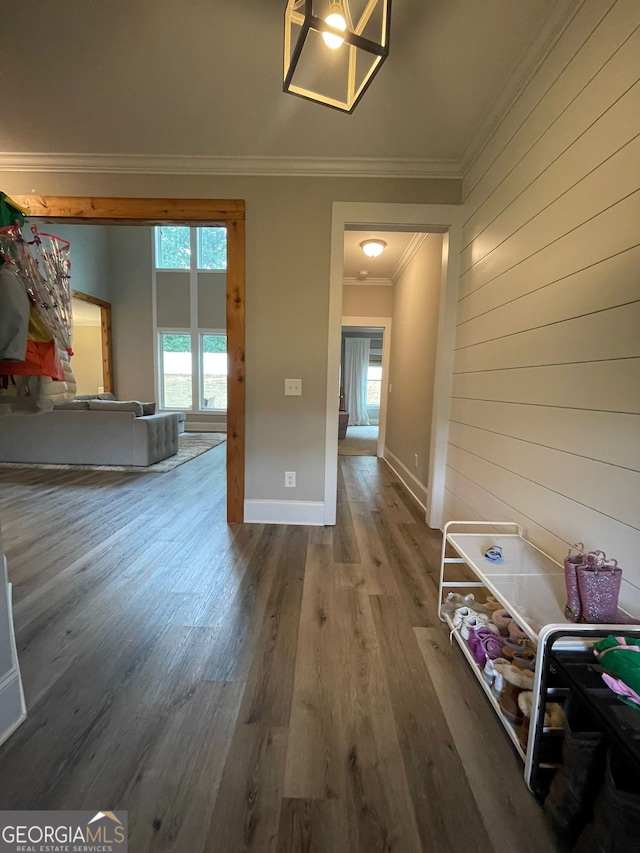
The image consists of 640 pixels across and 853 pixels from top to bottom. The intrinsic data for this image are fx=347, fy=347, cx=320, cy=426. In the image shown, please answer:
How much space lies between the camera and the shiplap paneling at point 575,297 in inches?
40.6

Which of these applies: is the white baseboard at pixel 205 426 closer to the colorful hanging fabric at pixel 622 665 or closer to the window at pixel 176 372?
the window at pixel 176 372

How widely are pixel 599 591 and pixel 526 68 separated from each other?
214 cm

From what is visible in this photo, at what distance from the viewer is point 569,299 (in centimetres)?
128

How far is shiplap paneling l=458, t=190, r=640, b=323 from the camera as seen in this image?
1.04 m

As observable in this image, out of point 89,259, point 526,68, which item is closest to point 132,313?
point 89,259

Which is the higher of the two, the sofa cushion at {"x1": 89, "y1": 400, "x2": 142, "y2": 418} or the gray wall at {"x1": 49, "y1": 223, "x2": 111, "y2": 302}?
the gray wall at {"x1": 49, "y1": 223, "x2": 111, "y2": 302}

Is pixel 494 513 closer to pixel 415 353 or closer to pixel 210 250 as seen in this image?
pixel 415 353

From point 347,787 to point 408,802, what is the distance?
159 millimetres

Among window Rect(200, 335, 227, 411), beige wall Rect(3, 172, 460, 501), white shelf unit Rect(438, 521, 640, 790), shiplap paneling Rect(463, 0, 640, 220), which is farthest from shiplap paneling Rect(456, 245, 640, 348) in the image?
window Rect(200, 335, 227, 411)

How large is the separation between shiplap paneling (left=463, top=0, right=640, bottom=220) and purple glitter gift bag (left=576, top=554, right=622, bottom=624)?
5.18 ft

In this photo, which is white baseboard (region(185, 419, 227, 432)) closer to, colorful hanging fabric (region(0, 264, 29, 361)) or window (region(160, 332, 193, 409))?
window (region(160, 332, 193, 409))

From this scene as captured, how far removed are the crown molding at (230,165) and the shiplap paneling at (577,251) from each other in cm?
111

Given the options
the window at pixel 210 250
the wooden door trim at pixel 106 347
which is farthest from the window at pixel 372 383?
the wooden door trim at pixel 106 347

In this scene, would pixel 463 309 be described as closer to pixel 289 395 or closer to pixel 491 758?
pixel 289 395
